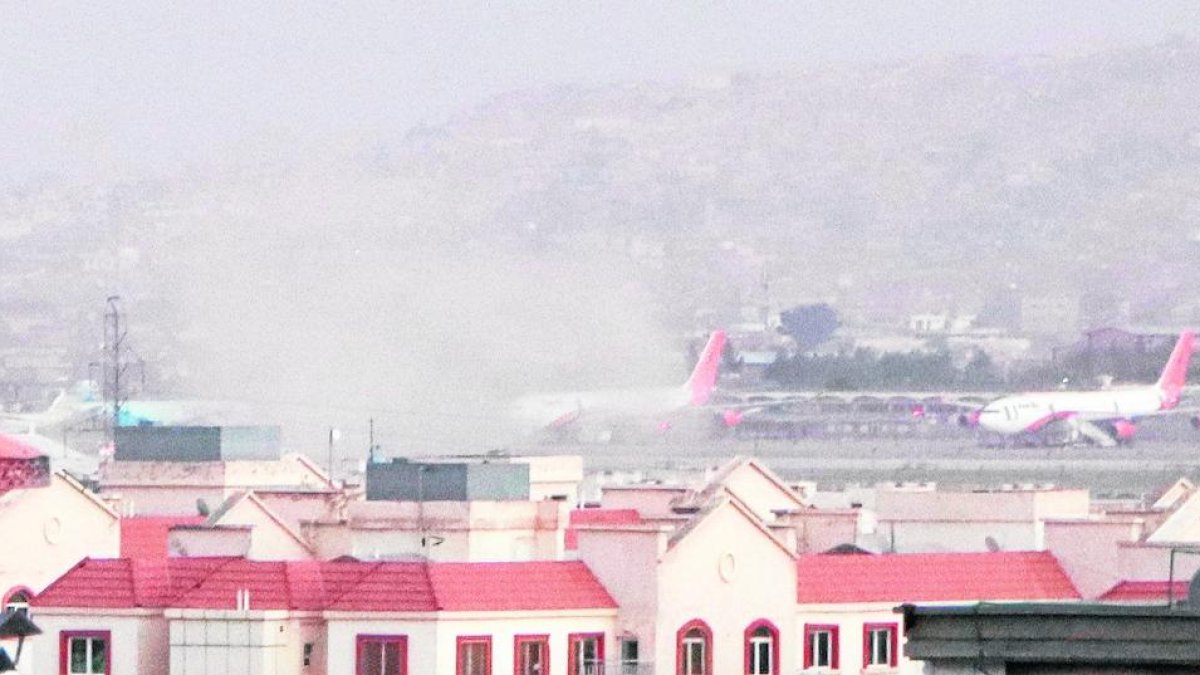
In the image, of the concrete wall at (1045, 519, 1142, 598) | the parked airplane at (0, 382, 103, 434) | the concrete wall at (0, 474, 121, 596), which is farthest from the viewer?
the parked airplane at (0, 382, 103, 434)

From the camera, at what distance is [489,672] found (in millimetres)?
30828

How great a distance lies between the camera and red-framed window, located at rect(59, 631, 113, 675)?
101ft

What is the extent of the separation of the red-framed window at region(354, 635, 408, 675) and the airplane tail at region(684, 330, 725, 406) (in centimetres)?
13632

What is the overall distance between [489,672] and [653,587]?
1.58 m

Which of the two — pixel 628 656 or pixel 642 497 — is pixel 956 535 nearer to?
pixel 642 497

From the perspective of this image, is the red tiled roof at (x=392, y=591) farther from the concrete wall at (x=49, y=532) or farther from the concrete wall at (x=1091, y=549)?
the concrete wall at (x=1091, y=549)

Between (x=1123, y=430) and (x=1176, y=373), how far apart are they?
21247mm

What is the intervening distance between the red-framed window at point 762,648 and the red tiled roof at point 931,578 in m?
0.46

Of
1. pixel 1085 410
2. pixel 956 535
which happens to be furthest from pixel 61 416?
pixel 956 535

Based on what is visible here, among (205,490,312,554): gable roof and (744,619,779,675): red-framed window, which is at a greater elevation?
(205,490,312,554): gable roof

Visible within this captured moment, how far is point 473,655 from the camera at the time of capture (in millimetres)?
30750

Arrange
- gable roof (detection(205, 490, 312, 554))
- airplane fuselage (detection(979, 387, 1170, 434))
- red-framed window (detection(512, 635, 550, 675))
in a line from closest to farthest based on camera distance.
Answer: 1. red-framed window (detection(512, 635, 550, 675))
2. gable roof (detection(205, 490, 312, 554))
3. airplane fuselage (detection(979, 387, 1170, 434))

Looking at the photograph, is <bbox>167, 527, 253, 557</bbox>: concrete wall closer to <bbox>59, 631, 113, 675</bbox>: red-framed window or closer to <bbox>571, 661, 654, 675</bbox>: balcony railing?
<bbox>59, 631, 113, 675</bbox>: red-framed window

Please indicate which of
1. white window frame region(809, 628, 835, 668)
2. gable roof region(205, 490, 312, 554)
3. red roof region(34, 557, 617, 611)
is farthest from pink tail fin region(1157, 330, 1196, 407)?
red roof region(34, 557, 617, 611)
